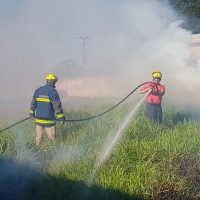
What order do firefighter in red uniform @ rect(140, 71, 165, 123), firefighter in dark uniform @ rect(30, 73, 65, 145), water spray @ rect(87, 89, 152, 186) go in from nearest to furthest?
water spray @ rect(87, 89, 152, 186), firefighter in dark uniform @ rect(30, 73, 65, 145), firefighter in red uniform @ rect(140, 71, 165, 123)

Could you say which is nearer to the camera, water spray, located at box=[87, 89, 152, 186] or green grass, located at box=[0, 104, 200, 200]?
green grass, located at box=[0, 104, 200, 200]

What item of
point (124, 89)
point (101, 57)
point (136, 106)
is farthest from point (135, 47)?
point (136, 106)

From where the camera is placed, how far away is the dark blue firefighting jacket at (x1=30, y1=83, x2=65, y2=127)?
10.1 meters

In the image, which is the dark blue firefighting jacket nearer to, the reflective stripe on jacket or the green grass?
the green grass

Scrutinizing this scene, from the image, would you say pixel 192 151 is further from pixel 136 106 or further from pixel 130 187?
pixel 136 106

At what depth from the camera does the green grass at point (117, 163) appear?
22.2 ft

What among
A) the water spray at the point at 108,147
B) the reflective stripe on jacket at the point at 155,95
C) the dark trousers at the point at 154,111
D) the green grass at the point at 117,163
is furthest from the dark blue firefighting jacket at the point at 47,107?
the reflective stripe on jacket at the point at 155,95

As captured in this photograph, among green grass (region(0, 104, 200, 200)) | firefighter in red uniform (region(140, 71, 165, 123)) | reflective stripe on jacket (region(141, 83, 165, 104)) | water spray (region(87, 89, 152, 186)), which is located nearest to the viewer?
green grass (region(0, 104, 200, 200))

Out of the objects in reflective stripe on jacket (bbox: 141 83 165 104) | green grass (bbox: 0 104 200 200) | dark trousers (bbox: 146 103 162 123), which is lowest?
green grass (bbox: 0 104 200 200)

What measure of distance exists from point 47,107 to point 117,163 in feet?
10.3

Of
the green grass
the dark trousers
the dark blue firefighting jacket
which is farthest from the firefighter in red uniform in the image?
the dark blue firefighting jacket

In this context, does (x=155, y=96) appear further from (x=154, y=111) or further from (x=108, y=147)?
(x=108, y=147)

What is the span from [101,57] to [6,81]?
479 centimetres

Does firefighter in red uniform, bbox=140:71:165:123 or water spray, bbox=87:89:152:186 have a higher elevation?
firefighter in red uniform, bbox=140:71:165:123
